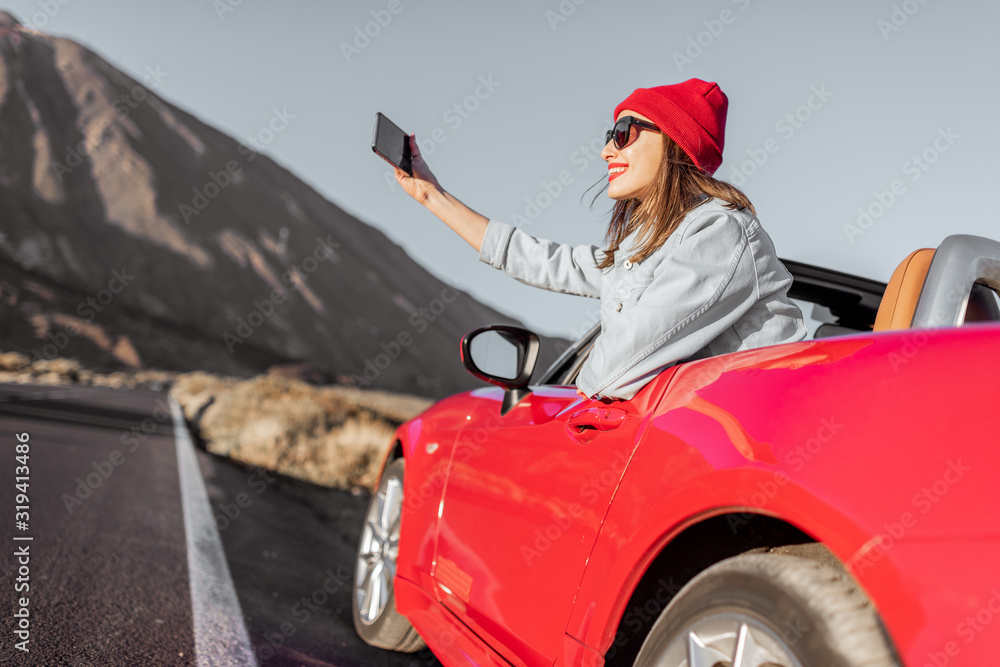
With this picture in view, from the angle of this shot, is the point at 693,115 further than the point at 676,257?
Yes

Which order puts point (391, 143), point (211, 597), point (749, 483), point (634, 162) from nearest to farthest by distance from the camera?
point (749, 483) < point (634, 162) < point (391, 143) < point (211, 597)

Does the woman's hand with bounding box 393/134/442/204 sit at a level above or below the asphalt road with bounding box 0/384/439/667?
above

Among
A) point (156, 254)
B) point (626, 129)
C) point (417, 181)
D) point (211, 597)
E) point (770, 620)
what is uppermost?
point (626, 129)

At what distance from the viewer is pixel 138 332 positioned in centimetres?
7456

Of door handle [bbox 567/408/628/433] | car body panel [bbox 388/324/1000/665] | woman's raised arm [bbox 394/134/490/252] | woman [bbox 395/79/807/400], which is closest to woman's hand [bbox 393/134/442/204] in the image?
woman's raised arm [bbox 394/134/490/252]

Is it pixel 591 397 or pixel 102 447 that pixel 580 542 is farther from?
pixel 102 447

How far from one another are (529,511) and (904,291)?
120 cm

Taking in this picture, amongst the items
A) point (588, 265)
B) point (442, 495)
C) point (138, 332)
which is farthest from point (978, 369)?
point (138, 332)

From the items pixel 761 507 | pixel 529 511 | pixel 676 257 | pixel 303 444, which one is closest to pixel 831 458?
pixel 761 507

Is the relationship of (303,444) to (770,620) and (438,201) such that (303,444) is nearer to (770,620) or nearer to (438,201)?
(438,201)

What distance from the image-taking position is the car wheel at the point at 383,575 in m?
3.59

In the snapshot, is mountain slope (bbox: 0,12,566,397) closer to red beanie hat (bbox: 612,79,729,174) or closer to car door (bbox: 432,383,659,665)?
car door (bbox: 432,383,659,665)

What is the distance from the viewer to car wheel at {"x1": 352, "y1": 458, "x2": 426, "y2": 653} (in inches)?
141

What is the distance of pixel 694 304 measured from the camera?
80.1 inches
